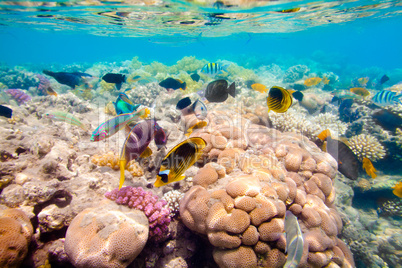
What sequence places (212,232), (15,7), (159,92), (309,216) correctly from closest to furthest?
(212,232) < (309,216) < (159,92) < (15,7)

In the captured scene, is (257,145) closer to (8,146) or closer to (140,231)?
(140,231)

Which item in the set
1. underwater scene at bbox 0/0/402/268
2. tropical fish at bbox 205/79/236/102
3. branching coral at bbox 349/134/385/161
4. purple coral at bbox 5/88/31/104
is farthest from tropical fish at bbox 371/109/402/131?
purple coral at bbox 5/88/31/104

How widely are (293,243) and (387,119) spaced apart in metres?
7.88

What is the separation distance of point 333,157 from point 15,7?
1931 cm

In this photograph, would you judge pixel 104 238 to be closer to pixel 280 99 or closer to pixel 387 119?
pixel 280 99

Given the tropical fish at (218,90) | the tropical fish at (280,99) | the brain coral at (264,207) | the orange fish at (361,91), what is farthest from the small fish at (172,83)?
the orange fish at (361,91)

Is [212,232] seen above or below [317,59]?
below

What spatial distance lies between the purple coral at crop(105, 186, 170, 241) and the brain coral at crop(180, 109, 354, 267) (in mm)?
334

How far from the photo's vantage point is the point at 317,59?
3847 cm

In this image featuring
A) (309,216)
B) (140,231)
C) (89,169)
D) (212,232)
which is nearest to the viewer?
(140,231)

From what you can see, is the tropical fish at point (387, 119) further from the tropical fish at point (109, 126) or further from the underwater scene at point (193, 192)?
the tropical fish at point (109, 126)

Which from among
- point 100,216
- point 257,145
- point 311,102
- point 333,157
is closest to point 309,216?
point 257,145

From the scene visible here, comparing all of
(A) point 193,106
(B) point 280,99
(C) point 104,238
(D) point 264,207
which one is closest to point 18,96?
(A) point 193,106

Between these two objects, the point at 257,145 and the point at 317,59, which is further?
the point at 317,59
